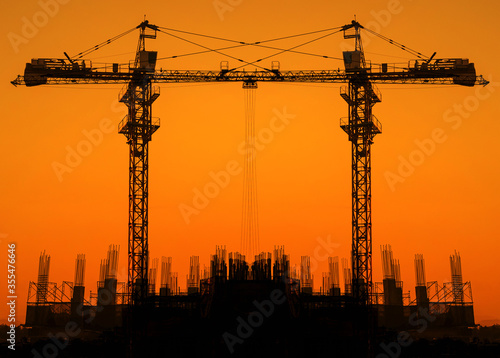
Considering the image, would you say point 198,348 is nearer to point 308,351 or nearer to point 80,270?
point 308,351

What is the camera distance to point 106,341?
79.1m

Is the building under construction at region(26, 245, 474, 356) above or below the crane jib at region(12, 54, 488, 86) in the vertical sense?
below

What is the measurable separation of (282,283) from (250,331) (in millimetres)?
6935

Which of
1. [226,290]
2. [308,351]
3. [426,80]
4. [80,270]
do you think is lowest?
[308,351]

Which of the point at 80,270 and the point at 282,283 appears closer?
the point at 282,283

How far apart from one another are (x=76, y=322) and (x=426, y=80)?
165 ft

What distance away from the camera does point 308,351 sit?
6238cm

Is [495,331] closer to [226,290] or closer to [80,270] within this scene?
[80,270]

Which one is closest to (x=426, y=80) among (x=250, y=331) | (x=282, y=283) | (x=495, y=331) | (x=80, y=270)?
(x=282, y=283)

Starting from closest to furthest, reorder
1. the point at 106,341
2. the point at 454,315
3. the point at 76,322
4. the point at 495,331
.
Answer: the point at 106,341 → the point at 76,322 → the point at 454,315 → the point at 495,331

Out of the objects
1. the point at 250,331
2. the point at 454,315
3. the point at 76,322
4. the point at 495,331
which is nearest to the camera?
the point at 250,331

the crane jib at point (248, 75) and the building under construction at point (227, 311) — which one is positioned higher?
the crane jib at point (248, 75)

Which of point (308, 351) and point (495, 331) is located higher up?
point (495, 331)

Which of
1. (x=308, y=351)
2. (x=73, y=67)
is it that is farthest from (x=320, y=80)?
(x=308, y=351)
